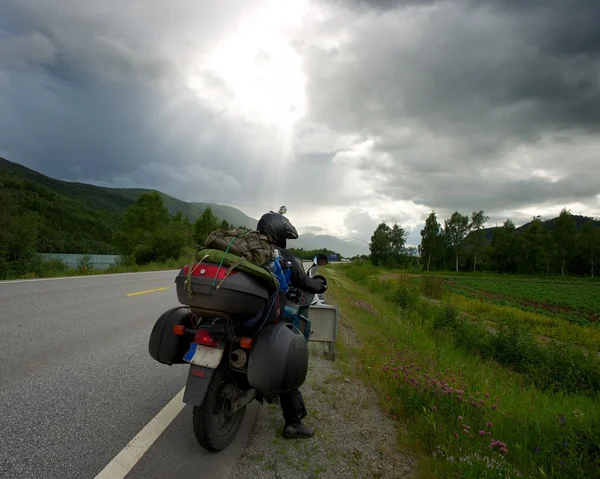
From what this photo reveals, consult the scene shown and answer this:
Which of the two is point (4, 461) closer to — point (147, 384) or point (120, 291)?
point (147, 384)

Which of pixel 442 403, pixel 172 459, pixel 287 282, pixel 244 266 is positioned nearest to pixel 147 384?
pixel 172 459

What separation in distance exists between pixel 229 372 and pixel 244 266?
905mm

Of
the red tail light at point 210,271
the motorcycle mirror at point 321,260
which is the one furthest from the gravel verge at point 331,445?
the motorcycle mirror at point 321,260

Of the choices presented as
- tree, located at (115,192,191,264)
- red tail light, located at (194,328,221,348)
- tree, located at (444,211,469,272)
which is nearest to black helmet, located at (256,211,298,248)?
red tail light, located at (194,328,221,348)

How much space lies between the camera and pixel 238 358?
2566 mm

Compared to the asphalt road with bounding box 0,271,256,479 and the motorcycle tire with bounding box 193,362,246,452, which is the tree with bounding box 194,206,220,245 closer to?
the asphalt road with bounding box 0,271,256,479

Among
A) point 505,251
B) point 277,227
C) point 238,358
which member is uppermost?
point 505,251

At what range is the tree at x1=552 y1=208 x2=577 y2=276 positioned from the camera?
71625 mm

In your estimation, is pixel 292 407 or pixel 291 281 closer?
pixel 292 407

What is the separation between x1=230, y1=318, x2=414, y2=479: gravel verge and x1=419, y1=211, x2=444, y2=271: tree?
84.9m

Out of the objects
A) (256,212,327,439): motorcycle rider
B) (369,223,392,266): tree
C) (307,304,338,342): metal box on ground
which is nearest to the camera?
(256,212,327,439): motorcycle rider

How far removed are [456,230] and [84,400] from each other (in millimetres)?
88177

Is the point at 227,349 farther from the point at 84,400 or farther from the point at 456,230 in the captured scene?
the point at 456,230

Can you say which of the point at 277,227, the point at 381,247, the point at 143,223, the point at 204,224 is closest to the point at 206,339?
the point at 277,227
